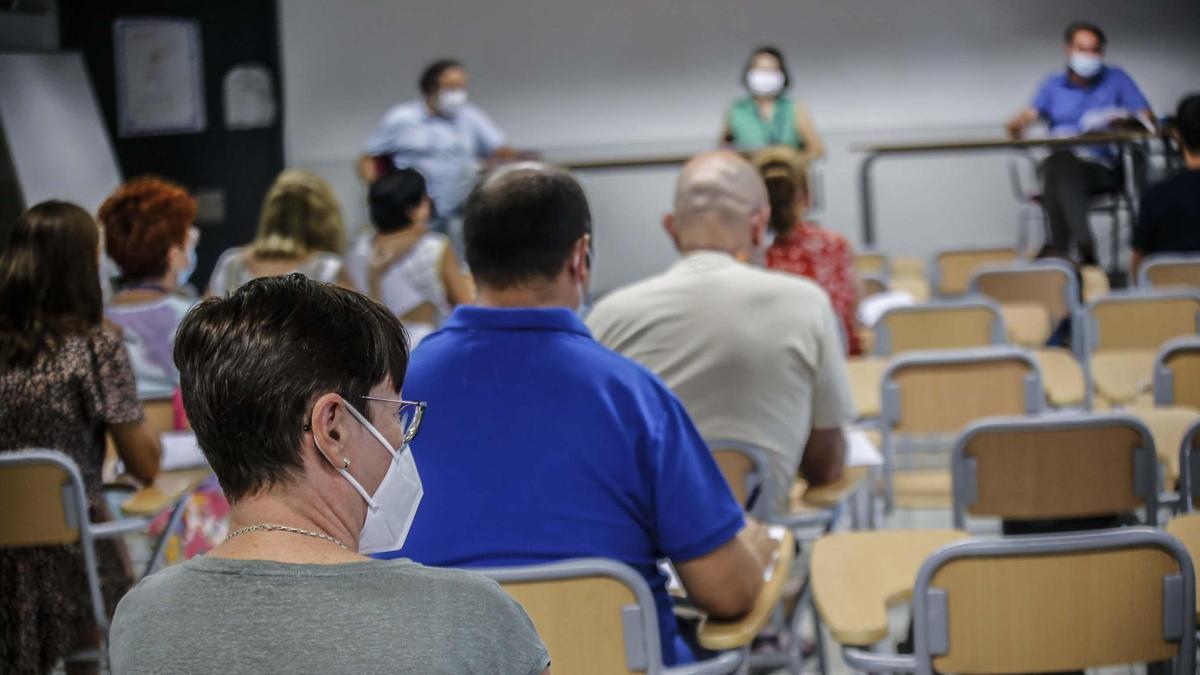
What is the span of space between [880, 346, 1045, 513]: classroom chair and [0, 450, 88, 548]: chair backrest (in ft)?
6.55

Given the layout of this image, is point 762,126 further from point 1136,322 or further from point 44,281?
point 44,281

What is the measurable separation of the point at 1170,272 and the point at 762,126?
412cm

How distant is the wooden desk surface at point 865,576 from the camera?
7.50 ft

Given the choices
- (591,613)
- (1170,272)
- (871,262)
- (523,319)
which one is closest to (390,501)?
(591,613)


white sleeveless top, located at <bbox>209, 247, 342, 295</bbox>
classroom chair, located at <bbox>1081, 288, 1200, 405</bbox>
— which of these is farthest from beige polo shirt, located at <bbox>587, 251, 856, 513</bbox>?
white sleeveless top, located at <bbox>209, 247, 342, 295</bbox>

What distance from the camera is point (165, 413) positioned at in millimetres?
3936

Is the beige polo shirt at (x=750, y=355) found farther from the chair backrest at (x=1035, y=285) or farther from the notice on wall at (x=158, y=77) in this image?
the notice on wall at (x=158, y=77)

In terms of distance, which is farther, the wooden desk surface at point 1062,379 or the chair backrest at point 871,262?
the chair backrest at point 871,262

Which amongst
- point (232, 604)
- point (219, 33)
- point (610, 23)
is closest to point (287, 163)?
point (219, 33)

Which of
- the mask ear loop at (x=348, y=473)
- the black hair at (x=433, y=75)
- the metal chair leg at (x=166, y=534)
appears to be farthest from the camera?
the black hair at (x=433, y=75)

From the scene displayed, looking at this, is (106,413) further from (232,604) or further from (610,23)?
(610,23)

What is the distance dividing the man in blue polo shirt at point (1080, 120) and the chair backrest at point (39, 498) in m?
6.22

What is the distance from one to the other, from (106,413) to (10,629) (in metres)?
0.52

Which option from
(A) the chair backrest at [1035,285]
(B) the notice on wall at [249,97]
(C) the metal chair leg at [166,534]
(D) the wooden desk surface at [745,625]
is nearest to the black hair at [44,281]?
(C) the metal chair leg at [166,534]
